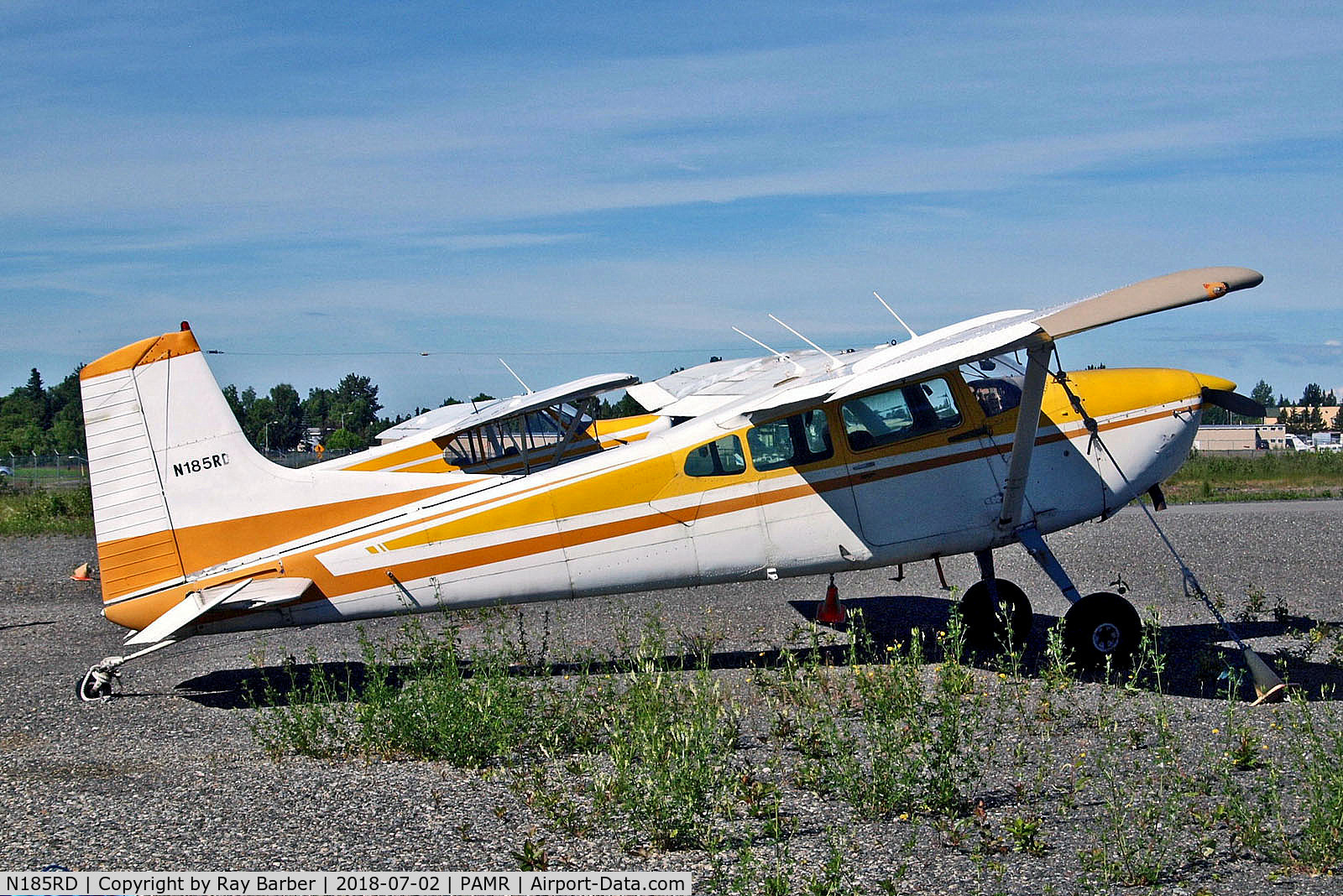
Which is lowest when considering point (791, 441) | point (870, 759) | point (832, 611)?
point (870, 759)

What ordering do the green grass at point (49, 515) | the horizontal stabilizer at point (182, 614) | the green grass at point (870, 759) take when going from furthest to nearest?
the green grass at point (49, 515) < the horizontal stabilizer at point (182, 614) < the green grass at point (870, 759)

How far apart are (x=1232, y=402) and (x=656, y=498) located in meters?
4.86

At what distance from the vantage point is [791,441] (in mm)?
9125

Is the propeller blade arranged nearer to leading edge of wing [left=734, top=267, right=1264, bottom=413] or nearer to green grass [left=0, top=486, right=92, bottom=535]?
leading edge of wing [left=734, top=267, right=1264, bottom=413]

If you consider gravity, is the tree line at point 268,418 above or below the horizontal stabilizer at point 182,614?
above

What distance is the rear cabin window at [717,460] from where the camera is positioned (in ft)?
29.7

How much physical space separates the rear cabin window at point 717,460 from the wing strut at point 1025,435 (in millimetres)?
2103

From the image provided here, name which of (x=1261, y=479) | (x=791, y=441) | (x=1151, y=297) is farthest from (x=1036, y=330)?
(x=1261, y=479)

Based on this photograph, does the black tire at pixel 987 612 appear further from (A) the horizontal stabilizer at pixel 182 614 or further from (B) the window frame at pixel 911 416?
(A) the horizontal stabilizer at pixel 182 614

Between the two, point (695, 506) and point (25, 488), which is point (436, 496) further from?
point (25, 488)

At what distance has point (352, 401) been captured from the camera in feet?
307

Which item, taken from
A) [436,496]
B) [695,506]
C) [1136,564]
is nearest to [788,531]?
[695,506]

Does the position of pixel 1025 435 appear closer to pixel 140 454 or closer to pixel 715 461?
pixel 715 461

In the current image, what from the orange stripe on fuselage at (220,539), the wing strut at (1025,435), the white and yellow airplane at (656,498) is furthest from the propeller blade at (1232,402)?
the orange stripe on fuselage at (220,539)
